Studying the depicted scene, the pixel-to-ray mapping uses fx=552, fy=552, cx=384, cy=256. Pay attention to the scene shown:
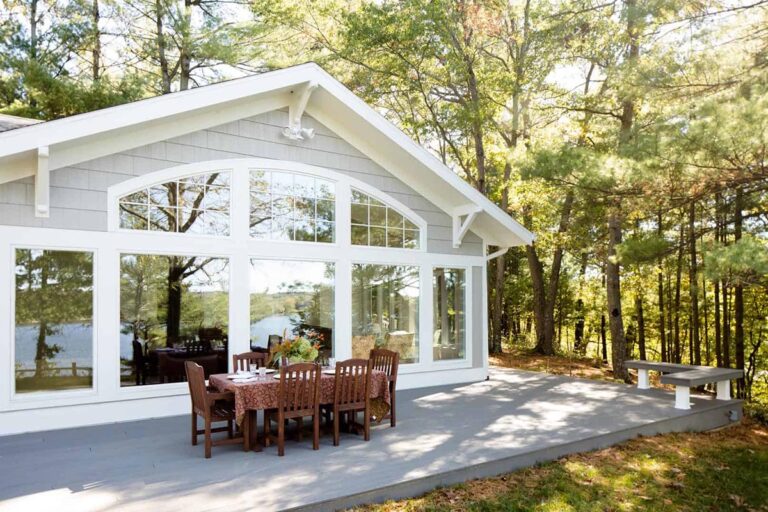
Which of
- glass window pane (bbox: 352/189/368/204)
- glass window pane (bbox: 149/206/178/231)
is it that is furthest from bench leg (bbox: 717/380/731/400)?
glass window pane (bbox: 149/206/178/231)

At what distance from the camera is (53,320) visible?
607 centimetres

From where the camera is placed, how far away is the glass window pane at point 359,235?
8320mm

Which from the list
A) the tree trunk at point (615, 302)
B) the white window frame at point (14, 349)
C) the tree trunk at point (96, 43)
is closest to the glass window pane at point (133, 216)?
the white window frame at point (14, 349)

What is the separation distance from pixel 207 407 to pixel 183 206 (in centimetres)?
299

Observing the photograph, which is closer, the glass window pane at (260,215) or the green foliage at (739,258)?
the green foliage at (739,258)

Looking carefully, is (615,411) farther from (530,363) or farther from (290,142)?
(530,363)

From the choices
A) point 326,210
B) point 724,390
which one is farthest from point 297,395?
point 724,390

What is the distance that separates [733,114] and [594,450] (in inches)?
143

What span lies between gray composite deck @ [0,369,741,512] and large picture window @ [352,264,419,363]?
1.24 metres

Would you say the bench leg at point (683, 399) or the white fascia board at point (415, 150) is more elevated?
the white fascia board at point (415, 150)

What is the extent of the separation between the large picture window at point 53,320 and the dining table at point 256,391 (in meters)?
1.73

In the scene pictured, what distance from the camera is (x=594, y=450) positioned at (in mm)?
5703

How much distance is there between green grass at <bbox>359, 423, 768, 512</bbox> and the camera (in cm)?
434

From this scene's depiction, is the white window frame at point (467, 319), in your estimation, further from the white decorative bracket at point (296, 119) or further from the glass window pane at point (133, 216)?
the glass window pane at point (133, 216)
